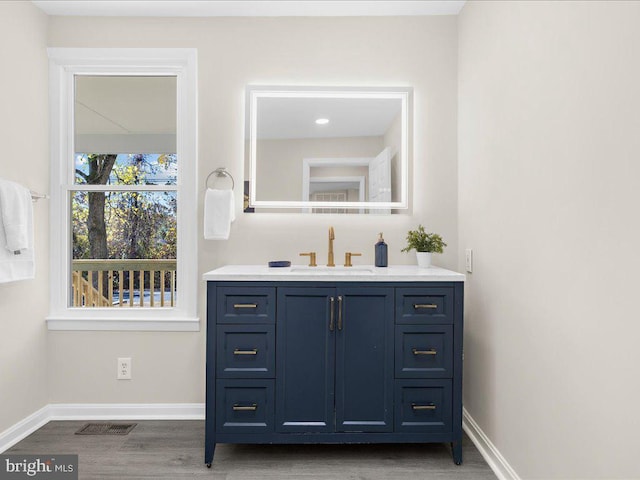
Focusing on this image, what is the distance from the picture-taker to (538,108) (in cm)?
159

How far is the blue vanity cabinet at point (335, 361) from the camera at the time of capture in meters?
1.95

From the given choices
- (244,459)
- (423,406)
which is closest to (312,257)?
(423,406)

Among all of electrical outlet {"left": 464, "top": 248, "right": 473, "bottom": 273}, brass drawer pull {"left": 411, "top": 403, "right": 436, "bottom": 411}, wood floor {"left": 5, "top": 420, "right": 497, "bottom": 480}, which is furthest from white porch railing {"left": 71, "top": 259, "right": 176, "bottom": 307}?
electrical outlet {"left": 464, "top": 248, "right": 473, "bottom": 273}

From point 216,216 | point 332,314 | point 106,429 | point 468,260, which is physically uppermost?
point 216,216

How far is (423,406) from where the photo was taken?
1.96m

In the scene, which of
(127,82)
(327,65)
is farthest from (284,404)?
(127,82)

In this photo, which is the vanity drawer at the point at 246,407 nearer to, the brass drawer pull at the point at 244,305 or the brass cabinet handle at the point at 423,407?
the brass drawer pull at the point at 244,305

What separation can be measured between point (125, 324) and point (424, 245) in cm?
189

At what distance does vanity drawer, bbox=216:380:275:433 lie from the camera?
1945 millimetres

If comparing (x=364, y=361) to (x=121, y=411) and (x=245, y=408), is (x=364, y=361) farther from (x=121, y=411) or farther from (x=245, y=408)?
(x=121, y=411)

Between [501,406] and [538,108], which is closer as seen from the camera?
[538,108]

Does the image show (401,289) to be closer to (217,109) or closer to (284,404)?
(284,404)

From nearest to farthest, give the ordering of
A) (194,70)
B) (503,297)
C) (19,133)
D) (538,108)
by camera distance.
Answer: (538,108) < (503,297) < (19,133) < (194,70)

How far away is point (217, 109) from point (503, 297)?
196 cm
